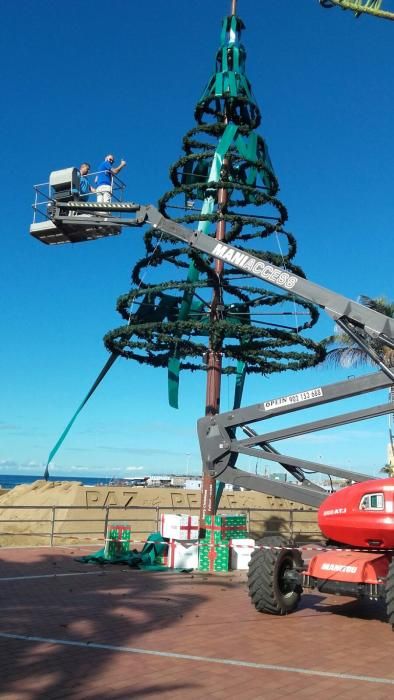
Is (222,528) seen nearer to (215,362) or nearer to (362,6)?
(215,362)

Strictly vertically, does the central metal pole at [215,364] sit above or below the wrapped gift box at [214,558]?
above

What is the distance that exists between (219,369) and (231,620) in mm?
8469

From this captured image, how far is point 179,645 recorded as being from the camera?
6898 millimetres

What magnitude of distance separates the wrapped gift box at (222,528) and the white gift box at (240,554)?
0.27 meters

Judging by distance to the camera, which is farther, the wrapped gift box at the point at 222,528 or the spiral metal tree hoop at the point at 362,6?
the spiral metal tree hoop at the point at 362,6

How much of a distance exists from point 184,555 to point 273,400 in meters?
3.90

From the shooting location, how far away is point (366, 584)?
26.6 feet

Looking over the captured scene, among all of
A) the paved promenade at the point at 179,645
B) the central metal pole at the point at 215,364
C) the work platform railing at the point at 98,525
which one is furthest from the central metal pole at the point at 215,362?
the work platform railing at the point at 98,525

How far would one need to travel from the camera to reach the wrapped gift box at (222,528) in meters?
13.4

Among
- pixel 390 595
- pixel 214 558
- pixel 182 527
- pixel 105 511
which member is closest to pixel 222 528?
pixel 214 558

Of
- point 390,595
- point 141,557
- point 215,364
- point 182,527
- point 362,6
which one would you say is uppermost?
point 362,6

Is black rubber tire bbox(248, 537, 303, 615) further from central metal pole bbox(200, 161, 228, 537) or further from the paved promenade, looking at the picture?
central metal pole bbox(200, 161, 228, 537)

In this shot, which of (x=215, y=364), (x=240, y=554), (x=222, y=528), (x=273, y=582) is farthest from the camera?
(x=215, y=364)

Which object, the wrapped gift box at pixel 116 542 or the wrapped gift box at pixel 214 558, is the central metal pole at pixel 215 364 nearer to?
the wrapped gift box at pixel 214 558
